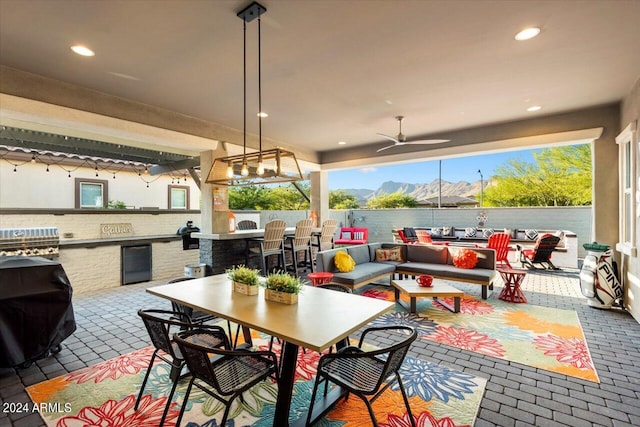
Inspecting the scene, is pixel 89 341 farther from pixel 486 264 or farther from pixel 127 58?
pixel 486 264

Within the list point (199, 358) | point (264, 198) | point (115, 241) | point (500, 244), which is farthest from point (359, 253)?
point (264, 198)

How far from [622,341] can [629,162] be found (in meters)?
2.68

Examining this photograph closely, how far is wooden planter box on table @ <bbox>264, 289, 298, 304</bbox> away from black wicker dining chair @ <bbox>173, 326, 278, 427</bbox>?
422 millimetres

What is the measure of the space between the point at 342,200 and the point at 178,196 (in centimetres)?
1076

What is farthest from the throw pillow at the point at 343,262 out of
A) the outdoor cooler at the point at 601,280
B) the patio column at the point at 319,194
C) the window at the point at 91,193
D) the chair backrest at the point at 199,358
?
the window at the point at 91,193

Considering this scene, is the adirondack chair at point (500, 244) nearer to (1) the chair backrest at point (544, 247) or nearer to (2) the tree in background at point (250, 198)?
(1) the chair backrest at point (544, 247)

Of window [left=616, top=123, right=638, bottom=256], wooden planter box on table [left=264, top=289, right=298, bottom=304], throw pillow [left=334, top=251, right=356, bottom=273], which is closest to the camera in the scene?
wooden planter box on table [left=264, top=289, right=298, bottom=304]

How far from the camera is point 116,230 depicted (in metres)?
6.30

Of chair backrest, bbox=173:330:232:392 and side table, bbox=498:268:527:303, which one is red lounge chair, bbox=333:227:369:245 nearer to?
side table, bbox=498:268:527:303

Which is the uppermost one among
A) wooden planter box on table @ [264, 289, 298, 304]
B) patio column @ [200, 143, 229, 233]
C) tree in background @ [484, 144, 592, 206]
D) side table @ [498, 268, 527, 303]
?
tree in background @ [484, 144, 592, 206]

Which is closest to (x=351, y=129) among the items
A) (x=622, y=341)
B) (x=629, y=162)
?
(x=629, y=162)

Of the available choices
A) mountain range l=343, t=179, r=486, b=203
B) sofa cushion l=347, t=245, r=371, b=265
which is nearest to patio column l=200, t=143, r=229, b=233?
sofa cushion l=347, t=245, r=371, b=265

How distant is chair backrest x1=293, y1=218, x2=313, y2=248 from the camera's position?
5.90 m

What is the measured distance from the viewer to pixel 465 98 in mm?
4402
